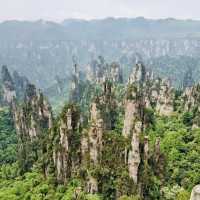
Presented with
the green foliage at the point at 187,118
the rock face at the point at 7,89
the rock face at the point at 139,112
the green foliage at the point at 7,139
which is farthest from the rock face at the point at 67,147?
the rock face at the point at 7,89

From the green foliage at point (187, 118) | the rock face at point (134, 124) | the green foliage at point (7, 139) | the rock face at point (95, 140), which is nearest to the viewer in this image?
the rock face at point (134, 124)

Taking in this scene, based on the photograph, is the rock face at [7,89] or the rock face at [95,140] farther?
the rock face at [7,89]

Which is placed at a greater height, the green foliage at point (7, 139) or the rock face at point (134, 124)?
the rock face at point (134, 124)

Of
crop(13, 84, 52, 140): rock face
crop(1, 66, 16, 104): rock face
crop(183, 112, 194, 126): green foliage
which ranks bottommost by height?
crop(1, 66, 16, 104): rock face

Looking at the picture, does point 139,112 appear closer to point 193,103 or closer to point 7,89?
point 193,103

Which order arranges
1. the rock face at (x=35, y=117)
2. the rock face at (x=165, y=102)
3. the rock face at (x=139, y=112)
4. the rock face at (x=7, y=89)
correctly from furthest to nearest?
the rock face at (x=7, y=89) → the rock face at (x=35, y=117) → the rock face at (x=165, y=102) → the rock face at (x=139, y=112)

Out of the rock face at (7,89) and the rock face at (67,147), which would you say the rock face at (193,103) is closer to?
the rock face at (67,147)

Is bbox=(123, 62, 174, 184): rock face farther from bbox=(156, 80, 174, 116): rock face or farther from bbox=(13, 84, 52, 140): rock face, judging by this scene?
bbox=(13, 84, 52, 140): rock face

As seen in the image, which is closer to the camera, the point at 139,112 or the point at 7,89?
the point at 139,112

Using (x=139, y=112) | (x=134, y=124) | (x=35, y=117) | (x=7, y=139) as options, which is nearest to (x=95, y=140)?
(x=134, y=124)

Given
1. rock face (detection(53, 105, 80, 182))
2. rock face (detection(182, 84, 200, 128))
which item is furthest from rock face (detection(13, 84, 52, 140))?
rock face (detection(182, 84, 200, 128))

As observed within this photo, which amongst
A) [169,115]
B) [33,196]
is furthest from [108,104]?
[33,196]
